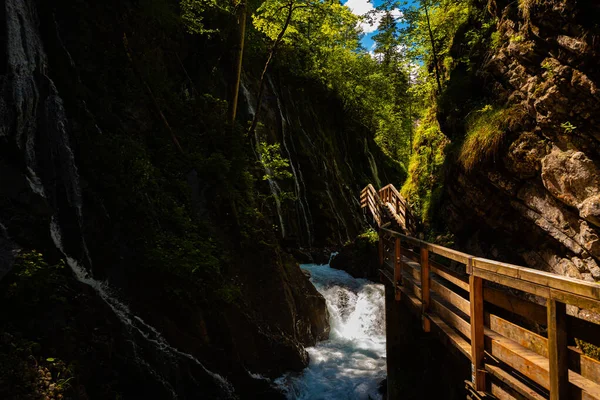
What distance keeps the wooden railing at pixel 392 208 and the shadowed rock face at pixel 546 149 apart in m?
4.38

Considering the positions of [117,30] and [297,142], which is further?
[297,142]

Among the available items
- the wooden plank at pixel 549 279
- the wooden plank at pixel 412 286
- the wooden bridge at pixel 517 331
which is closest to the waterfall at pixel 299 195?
the wooden plank at pixel 412 286

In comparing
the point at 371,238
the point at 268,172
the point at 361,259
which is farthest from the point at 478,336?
the point at 268,172

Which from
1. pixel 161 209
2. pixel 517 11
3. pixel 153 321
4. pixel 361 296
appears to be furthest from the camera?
pixel 361 296

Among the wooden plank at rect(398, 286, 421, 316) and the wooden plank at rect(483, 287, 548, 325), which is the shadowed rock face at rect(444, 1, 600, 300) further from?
the wooden plank at rect(483, 287, 548, 325)

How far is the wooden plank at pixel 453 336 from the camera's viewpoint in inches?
158

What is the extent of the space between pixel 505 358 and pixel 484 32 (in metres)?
10.4

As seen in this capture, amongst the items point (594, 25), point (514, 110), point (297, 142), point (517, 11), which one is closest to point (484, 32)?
point (517, 11)

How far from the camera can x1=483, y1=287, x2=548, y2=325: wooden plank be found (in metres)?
3.13

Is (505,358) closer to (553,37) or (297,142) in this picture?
(553,37)

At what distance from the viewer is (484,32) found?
35.2 ft

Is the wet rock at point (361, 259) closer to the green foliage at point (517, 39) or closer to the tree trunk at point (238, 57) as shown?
the tree trunk at point (238, 57)

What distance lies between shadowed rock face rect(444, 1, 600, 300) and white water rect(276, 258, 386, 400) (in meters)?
4.36

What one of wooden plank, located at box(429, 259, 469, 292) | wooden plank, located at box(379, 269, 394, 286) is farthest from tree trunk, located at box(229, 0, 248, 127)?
wooden plank, located at box(429, 259, 469, 292)
